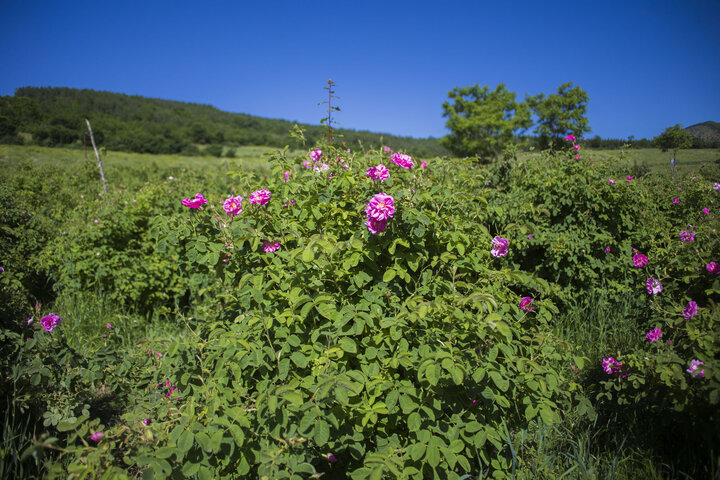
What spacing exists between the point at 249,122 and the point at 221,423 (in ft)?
229

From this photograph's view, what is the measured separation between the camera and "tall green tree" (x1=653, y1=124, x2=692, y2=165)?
412 cm

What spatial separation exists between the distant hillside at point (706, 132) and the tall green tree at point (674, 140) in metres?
0.06

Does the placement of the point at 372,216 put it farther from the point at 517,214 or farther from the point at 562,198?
the point at 562,198

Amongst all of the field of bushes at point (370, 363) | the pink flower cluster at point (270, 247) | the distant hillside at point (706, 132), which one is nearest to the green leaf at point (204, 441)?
the field of bushes at point (370, 363)

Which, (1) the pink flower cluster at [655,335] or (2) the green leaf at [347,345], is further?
(1) the pink flower cluster at [655,335]

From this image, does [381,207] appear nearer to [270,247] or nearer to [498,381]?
[270,247]

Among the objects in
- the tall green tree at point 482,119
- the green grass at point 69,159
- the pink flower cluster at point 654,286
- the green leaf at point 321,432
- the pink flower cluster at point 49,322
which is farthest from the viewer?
the tall green tree at point 482,119

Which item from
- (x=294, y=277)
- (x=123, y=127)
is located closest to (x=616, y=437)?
(x=294, y=277)

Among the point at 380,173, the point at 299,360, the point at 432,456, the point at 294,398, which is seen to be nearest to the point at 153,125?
the point at 380,173

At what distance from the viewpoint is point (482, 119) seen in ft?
137

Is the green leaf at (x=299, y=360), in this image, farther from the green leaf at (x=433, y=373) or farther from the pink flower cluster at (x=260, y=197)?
the pink flower cluster at (x=260, y=197)

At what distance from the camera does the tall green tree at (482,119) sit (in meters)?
41.4

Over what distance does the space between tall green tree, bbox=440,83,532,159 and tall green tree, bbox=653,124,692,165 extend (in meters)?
37.5

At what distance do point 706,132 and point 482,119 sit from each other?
4148cm
